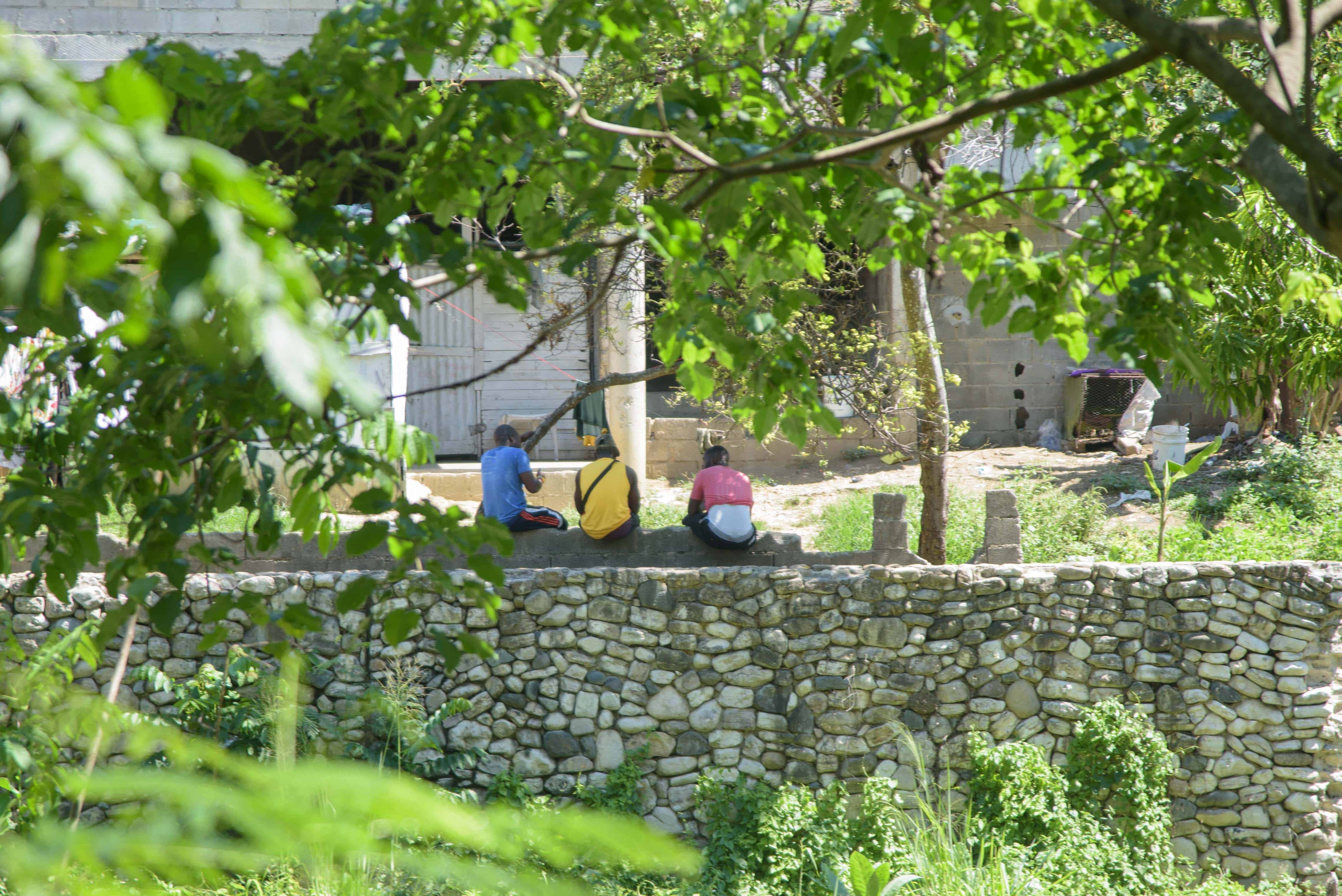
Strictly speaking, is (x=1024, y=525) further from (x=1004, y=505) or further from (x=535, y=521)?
(x=535, y=521)

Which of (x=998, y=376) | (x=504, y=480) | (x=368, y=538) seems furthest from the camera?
(x=998, y=376)

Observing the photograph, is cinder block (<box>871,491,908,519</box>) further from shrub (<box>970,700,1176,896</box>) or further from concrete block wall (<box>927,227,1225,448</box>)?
concrete block wall (<box>927,227,1225,448</box>)

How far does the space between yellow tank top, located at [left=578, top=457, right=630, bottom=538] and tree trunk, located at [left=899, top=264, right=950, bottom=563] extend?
2490 millimetres

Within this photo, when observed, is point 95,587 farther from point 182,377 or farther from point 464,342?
point 464,342

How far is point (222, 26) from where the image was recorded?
10125mm

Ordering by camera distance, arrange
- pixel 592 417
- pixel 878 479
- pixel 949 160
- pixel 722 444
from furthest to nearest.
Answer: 1. pixel 722 444
2. pixel 878 479
3. pixel 592 417
4. pixel 949 160

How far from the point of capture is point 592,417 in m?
12.5

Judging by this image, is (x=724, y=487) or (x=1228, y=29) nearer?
(x=1228, y=29)

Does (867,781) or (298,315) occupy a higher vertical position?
(298,315)

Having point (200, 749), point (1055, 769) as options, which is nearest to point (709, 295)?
point (200, 749)

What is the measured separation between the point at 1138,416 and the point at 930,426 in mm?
5824

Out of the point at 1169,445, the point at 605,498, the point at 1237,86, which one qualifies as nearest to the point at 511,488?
the point at 605,498

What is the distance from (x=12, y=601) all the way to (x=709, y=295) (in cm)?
600

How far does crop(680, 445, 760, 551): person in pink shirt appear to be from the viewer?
7738mm
